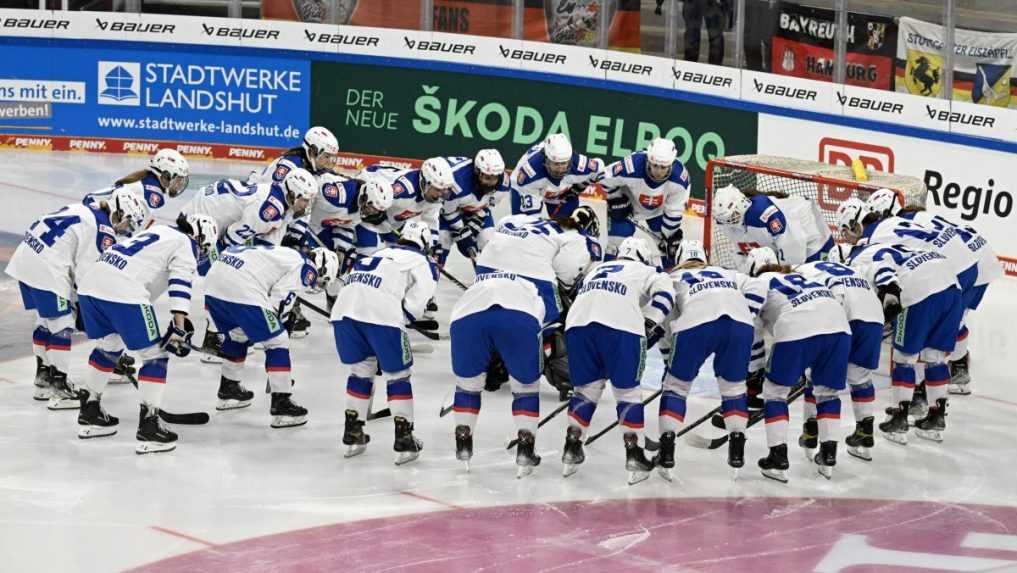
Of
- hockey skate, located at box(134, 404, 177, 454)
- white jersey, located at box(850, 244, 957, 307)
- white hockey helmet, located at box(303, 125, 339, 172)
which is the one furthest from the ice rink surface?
white hockey helmet, located at box(303, 125, 339, 172)

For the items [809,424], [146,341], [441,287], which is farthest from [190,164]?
[809,424]

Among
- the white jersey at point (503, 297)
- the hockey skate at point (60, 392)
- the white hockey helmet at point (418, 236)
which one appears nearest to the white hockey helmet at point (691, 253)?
the white jersey at point (503, 297)

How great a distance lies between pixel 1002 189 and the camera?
14.9 meters

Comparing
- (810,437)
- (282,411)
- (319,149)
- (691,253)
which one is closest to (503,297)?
(691,253)

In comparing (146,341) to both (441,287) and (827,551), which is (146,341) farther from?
(441,287)

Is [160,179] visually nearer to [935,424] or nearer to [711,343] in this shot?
[711,343]

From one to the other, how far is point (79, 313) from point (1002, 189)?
8.39m

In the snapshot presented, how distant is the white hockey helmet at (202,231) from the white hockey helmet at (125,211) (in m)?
0.37

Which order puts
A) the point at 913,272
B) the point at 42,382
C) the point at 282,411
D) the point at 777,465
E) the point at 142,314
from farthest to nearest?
the point at 42,382, the point at 282,411, the point at 913,272, the point at 142,314, the point at 777,465

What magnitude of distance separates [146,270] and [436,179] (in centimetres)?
253

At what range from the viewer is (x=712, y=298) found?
941cm

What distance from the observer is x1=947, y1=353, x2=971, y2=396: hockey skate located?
461 inches

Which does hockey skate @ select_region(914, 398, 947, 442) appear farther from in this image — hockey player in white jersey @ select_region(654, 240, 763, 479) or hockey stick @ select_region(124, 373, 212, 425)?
hockey stick @ select_region(124, 373, 212, 425)

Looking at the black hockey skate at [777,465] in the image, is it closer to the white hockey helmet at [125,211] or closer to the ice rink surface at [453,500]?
the ice rink surface at [453,500]
